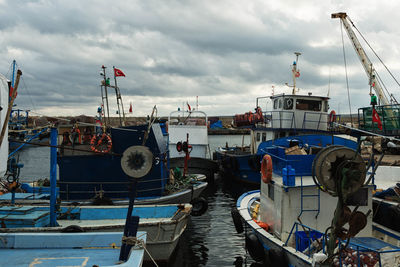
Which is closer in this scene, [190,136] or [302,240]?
[302,240]

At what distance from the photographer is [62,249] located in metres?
7.92

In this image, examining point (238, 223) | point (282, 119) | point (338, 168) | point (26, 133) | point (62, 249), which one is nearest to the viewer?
point (338, 168)

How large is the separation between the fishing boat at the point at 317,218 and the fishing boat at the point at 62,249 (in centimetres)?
396

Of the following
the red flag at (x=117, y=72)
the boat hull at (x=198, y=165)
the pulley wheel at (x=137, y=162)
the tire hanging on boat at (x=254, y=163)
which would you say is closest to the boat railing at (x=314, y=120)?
the tire hanging on boat at (x=254, y=163)


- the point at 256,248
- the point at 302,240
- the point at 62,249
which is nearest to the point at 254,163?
the point at 256,248

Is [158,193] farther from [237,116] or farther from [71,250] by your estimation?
[237,116]

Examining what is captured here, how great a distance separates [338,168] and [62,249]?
Result: 21.2 feet

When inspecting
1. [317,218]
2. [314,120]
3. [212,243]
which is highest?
[314,120]

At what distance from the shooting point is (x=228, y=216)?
1934 centimetres

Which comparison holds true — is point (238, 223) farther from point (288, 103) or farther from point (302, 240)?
point (288, 103)

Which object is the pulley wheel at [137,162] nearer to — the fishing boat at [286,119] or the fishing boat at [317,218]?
the fishing boat at [317,218]

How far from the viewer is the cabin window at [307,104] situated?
25.0 meters

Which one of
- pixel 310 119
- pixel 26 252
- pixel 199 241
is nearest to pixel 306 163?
pixel 199 241

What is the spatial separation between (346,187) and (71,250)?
6.25 meters
